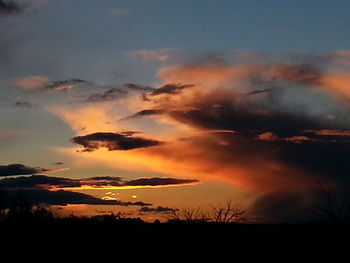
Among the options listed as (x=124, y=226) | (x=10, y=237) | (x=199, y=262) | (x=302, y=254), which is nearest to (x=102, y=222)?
(x=124, y=226)

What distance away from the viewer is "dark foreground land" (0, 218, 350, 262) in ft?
103

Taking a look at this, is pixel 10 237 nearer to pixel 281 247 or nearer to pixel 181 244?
pixel 181 244

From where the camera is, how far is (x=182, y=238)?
108 ft

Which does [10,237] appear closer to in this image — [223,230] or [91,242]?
[91,242]

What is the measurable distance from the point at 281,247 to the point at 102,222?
9635 mm

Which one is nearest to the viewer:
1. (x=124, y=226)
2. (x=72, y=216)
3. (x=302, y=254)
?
(x=302, y=254)

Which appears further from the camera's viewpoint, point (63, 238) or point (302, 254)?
point (63, 238)

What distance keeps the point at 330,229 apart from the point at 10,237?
14307 millimetres

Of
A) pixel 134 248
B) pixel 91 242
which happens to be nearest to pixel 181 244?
pixel 134 248

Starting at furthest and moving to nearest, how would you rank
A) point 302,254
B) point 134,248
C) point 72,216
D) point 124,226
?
1. point 72,216
2. point 124,226
3. point 134,248
4. point 302,254

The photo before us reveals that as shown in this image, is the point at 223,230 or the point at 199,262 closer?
the point at 199,262

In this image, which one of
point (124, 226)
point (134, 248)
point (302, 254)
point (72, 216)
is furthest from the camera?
point (72, 216)

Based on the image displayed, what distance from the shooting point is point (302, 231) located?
1309 inches

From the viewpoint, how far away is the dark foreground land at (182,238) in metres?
31.3
